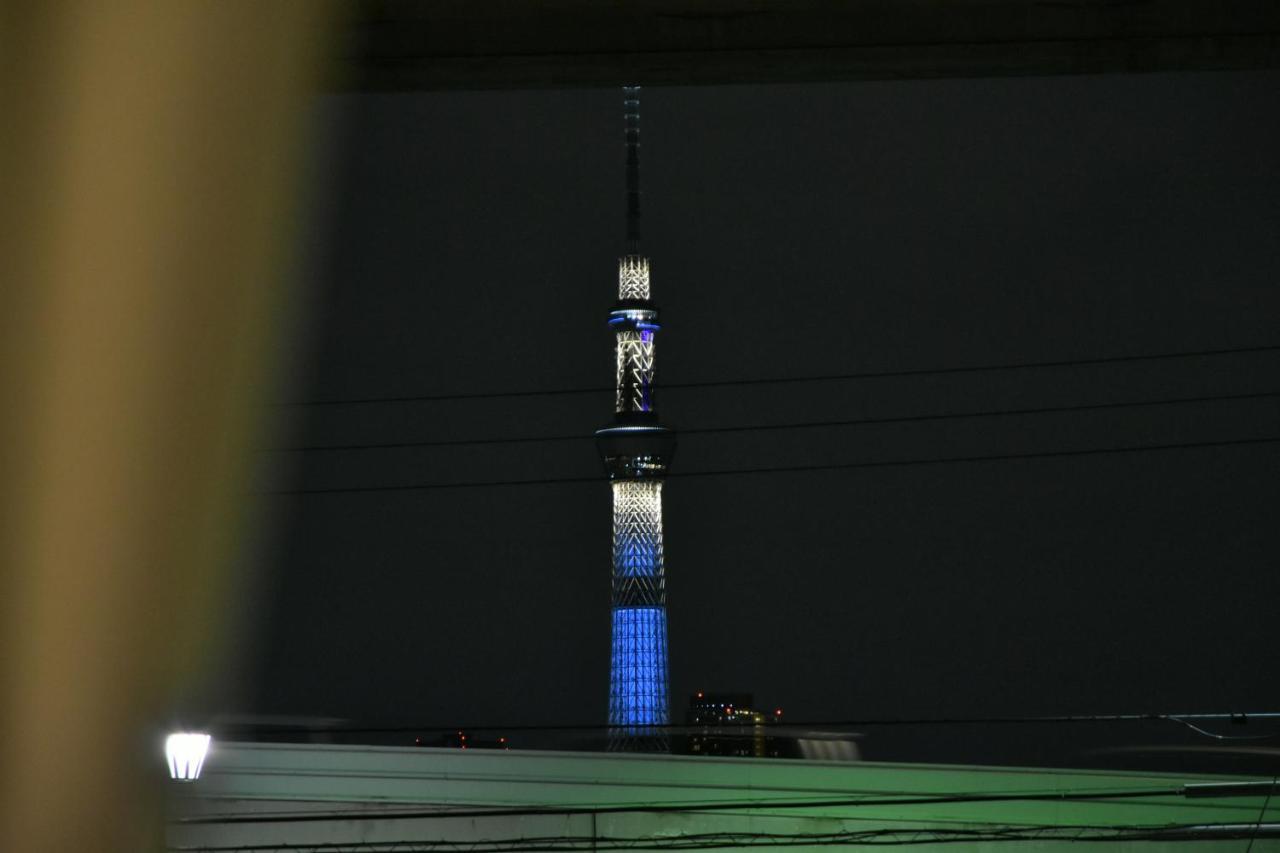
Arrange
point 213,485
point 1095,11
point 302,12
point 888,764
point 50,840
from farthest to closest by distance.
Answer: point 888,764 < point 1095,11 < point 302,12 < point 213,485 < point 50,840

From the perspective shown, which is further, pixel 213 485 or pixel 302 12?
pixel 302 12

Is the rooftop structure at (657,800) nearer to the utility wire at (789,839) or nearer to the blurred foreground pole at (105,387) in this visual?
the utility wire at (789,839)

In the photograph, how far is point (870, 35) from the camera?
209 inches

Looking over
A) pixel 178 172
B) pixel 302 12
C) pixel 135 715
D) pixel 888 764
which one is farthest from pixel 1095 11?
pixel 888 764

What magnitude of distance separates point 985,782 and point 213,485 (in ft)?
41.2

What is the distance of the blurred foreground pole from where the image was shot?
2.29 m

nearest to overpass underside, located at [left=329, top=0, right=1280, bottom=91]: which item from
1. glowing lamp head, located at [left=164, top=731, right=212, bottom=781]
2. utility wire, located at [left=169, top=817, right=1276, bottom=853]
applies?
glowing lamp head, located at [left=164, top=731, right=212, bottom=781]

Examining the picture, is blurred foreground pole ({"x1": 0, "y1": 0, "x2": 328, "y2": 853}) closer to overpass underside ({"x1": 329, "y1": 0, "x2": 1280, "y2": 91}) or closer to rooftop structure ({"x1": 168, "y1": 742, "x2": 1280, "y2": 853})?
overpass underside ({"x1": 329, "y1": 0, "x2": 1280, "y2": 91})

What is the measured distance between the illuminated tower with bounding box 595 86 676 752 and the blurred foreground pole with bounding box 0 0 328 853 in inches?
3219

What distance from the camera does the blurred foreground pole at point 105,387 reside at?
2.29m

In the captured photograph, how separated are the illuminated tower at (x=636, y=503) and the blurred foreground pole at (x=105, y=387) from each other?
81757 mm

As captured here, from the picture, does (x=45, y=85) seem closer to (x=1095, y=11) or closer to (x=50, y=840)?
(x=50, y=840)

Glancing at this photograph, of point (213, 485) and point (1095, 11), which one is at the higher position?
point (1095, 11)

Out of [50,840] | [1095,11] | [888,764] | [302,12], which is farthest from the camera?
[888,764]
